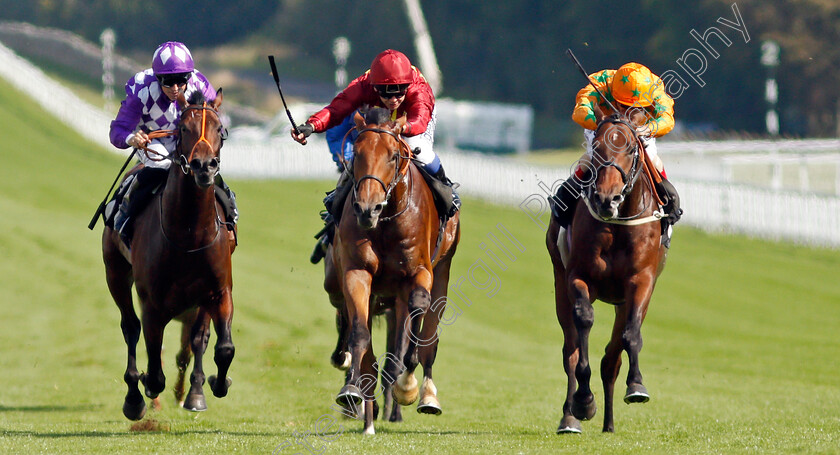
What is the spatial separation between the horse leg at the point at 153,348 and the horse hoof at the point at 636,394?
3245 millimetres

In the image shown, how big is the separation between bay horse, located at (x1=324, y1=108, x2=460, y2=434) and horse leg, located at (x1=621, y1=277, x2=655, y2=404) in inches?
54.4

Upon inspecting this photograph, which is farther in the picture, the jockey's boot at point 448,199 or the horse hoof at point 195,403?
the horse hoof at point 195,403

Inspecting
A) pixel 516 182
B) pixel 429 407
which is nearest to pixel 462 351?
pixel 429 407

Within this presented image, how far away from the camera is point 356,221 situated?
7.70 m

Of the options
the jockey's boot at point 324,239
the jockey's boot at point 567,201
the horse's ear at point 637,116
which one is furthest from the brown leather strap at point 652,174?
the jockey's boot at point 324,239

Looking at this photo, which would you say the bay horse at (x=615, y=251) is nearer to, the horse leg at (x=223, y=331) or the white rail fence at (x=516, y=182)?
the horse leg at (x=223, y=331)

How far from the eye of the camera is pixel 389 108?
8.24 meters

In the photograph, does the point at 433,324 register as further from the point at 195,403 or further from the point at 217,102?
the point at 217,102

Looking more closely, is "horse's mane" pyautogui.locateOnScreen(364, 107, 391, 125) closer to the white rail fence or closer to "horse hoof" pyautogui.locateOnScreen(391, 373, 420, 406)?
"horse hoof" pyautogui.locateOnScreen(391, 373, 420, 406)

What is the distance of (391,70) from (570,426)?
2.83 m

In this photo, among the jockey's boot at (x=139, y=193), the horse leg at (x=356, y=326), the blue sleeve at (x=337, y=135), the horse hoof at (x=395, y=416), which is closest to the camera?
the horse leg at (x=356, y=326)

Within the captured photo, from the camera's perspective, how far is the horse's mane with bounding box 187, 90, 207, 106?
25.1ft

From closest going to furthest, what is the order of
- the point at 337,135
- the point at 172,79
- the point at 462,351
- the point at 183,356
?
the point at 172,79, the point at 337,135, the point at 183,356, the point at 462,351

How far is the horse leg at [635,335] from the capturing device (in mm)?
7648
